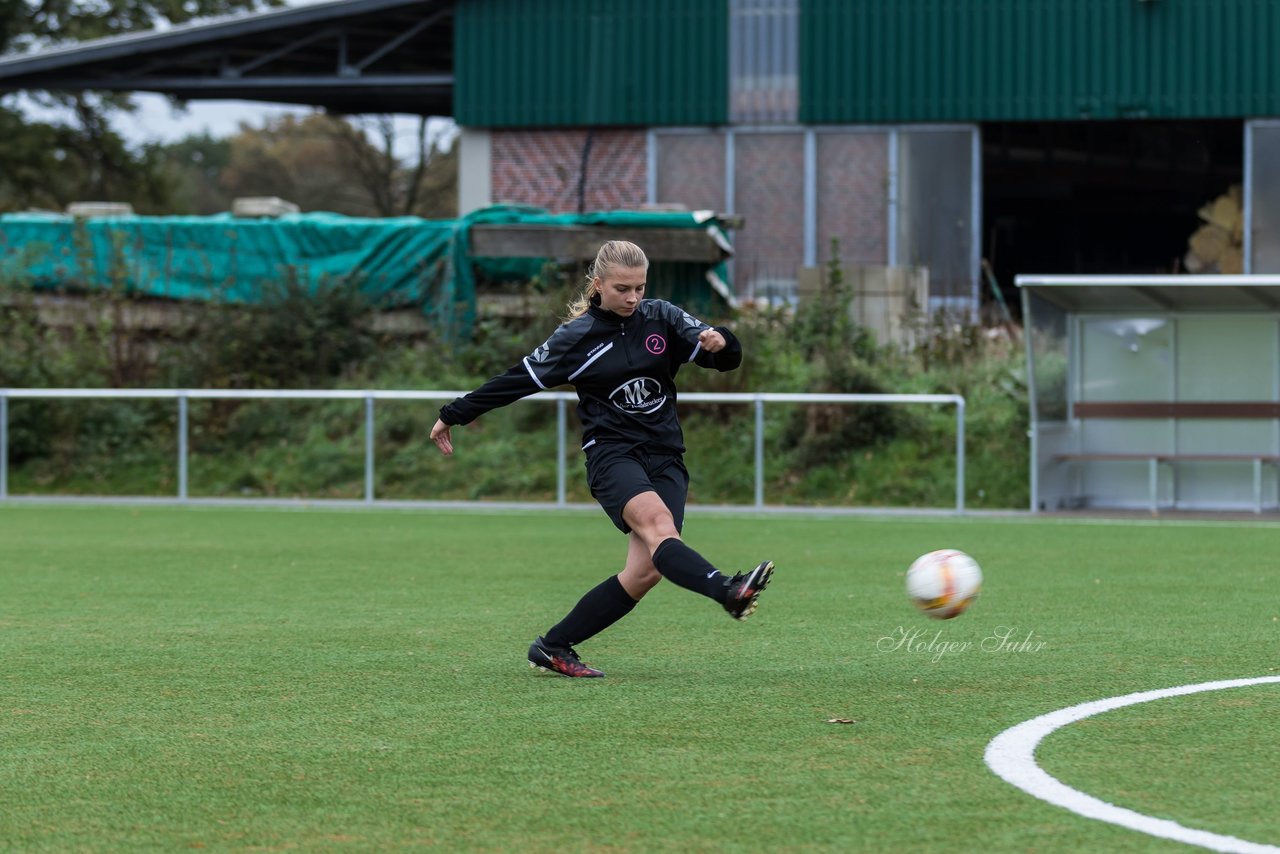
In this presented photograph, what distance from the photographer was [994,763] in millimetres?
5332

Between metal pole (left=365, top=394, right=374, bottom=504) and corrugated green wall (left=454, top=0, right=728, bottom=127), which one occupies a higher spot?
corrugated green wall (left=454, top=0, right=728, bottom=127)

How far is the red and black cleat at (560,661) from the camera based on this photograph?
7262 millimetres

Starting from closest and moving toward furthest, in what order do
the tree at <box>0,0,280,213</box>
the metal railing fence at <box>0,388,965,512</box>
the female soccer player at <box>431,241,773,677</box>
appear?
the female soccer player at <box>431,241,773,677</box> < the metal railing fence at <box>0,388,965,512</box> < the tree at <box>0,0,280,213</box>

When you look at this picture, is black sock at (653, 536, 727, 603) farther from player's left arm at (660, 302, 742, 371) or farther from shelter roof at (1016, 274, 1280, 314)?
shelter roof at (1016, 274, 1280, 314)

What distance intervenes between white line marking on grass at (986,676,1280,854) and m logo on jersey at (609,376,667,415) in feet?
6.72

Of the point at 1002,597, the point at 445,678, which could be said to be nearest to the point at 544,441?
the point at 1002,597

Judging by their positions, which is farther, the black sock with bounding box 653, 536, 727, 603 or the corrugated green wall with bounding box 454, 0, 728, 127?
the corrugated green wall with bounding box 454, 0, 728, 127

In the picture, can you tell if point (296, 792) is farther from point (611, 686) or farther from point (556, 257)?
point (556, 257)

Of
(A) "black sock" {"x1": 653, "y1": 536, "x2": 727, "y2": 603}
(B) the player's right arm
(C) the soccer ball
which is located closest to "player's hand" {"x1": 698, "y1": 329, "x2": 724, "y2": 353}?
(B) the player's right arm

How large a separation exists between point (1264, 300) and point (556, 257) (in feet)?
30.4

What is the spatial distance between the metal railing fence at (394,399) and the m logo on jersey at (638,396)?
1097 cm

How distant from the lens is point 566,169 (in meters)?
27.6

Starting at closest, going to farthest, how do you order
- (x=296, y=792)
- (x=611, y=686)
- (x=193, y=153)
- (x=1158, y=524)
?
(x=296, y=792)
(x=611, y=686)
(x=1158, y=524)
(x=193, y=153)

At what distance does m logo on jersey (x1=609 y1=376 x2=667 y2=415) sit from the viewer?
713 cm
